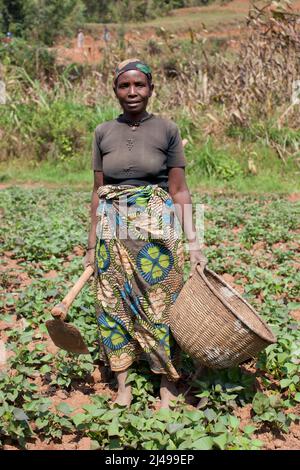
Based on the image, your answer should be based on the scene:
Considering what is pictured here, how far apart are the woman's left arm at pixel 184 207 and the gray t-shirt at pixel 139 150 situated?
2.1 inches

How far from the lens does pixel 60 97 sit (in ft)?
36.3

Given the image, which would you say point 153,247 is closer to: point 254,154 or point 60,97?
point 254,154

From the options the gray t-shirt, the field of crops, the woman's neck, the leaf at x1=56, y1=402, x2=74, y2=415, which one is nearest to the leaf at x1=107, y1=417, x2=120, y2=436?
the field of crops

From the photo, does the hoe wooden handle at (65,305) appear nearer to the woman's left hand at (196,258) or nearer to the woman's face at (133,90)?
the woman's left hand at (196,258)

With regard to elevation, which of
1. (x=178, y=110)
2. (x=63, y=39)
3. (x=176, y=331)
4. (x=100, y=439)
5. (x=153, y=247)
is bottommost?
(x=100, y=439)

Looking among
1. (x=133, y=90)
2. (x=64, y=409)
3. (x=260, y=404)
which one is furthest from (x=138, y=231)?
(x=260, y=404)

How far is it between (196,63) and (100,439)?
A: 383 inches

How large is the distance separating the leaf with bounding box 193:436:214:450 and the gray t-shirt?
45.4 inches

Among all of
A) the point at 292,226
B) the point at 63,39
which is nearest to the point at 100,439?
the point at 292,226

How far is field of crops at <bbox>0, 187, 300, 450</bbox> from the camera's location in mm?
2355

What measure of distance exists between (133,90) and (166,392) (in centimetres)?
145

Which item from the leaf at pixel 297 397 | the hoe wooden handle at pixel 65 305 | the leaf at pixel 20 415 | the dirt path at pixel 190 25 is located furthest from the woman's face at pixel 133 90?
the dirt path at pixel 190 25

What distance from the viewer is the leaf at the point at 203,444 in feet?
7.09

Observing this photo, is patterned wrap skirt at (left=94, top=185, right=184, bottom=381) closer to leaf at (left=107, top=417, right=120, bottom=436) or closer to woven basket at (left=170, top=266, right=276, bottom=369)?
woven basket at (left=170, top=266, right=276, bottom=369)
